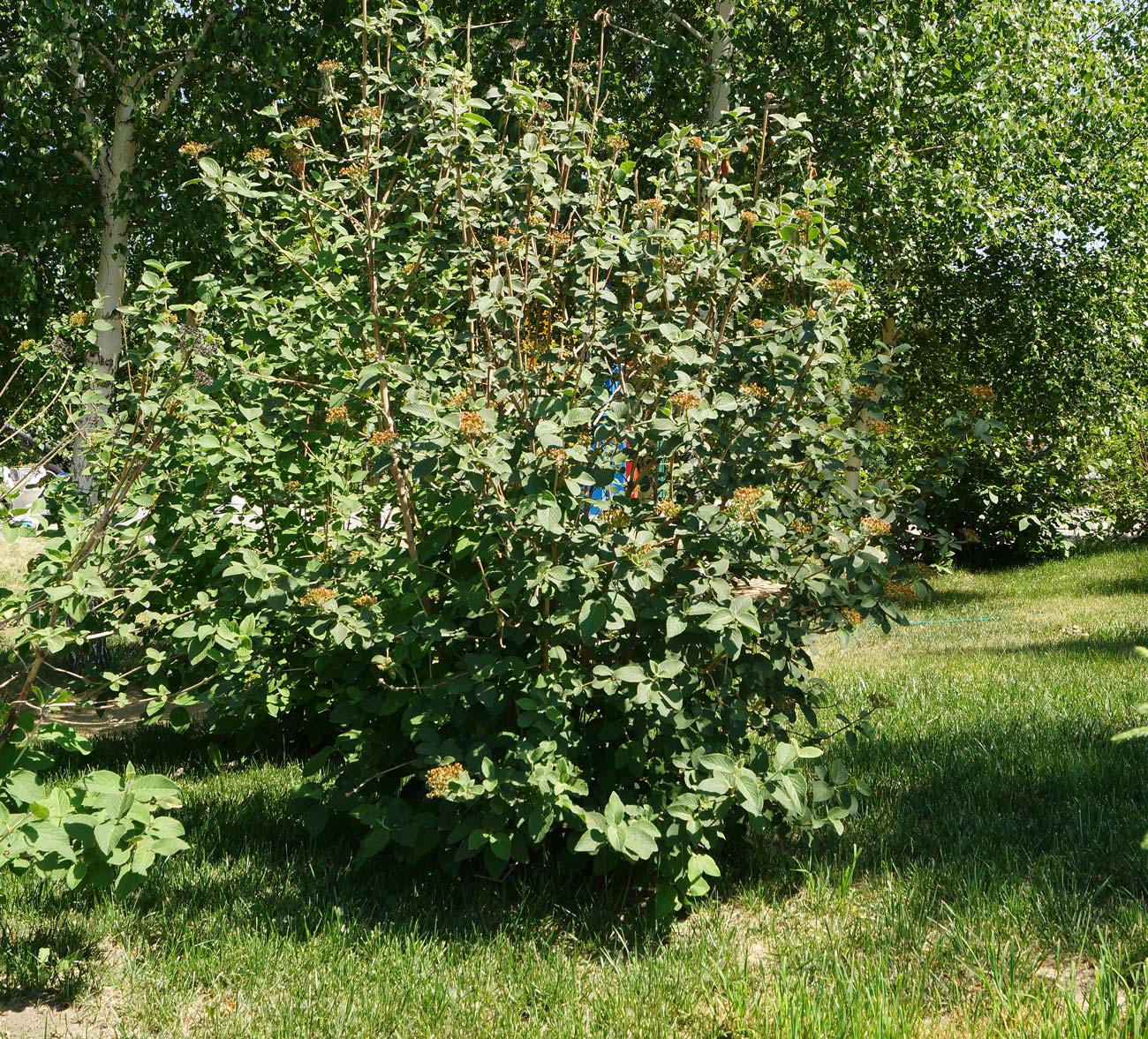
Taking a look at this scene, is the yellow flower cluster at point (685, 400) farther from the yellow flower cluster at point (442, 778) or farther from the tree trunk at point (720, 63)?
the tree trunk at point (720, 63)

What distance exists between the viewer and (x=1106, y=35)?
12.5 m

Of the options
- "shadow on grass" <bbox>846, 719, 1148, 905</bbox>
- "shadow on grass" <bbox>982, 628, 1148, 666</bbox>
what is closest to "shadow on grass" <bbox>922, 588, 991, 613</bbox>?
"shadow on grass" <bbox>982, 628, 1148, 666</bbox>

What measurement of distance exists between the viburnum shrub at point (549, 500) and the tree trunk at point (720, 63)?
5523mm

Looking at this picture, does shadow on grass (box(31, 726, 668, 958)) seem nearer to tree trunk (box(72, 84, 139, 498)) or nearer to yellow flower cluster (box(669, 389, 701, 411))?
yellow flower cluster (box(669, 389, 701, 411))

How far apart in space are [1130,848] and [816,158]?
6.91m

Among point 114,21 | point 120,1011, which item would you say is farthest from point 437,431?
point 114,21

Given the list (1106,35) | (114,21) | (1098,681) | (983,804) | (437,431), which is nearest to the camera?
(437,431)

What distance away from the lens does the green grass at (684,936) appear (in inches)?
101

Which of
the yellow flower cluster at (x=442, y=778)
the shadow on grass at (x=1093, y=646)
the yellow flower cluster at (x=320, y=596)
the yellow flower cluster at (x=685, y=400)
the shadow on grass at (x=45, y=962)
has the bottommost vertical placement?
the shadow on grass at (x=45, y=962)

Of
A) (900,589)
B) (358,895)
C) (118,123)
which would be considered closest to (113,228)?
(118,123)

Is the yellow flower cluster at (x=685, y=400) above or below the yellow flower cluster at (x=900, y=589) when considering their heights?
above

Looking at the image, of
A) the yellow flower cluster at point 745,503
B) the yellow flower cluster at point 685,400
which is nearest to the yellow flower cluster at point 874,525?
the yellow flower cluster at point 745,503

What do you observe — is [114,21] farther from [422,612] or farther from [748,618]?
[748,618]

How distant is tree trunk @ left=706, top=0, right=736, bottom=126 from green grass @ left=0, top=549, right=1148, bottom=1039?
656 centimetres
